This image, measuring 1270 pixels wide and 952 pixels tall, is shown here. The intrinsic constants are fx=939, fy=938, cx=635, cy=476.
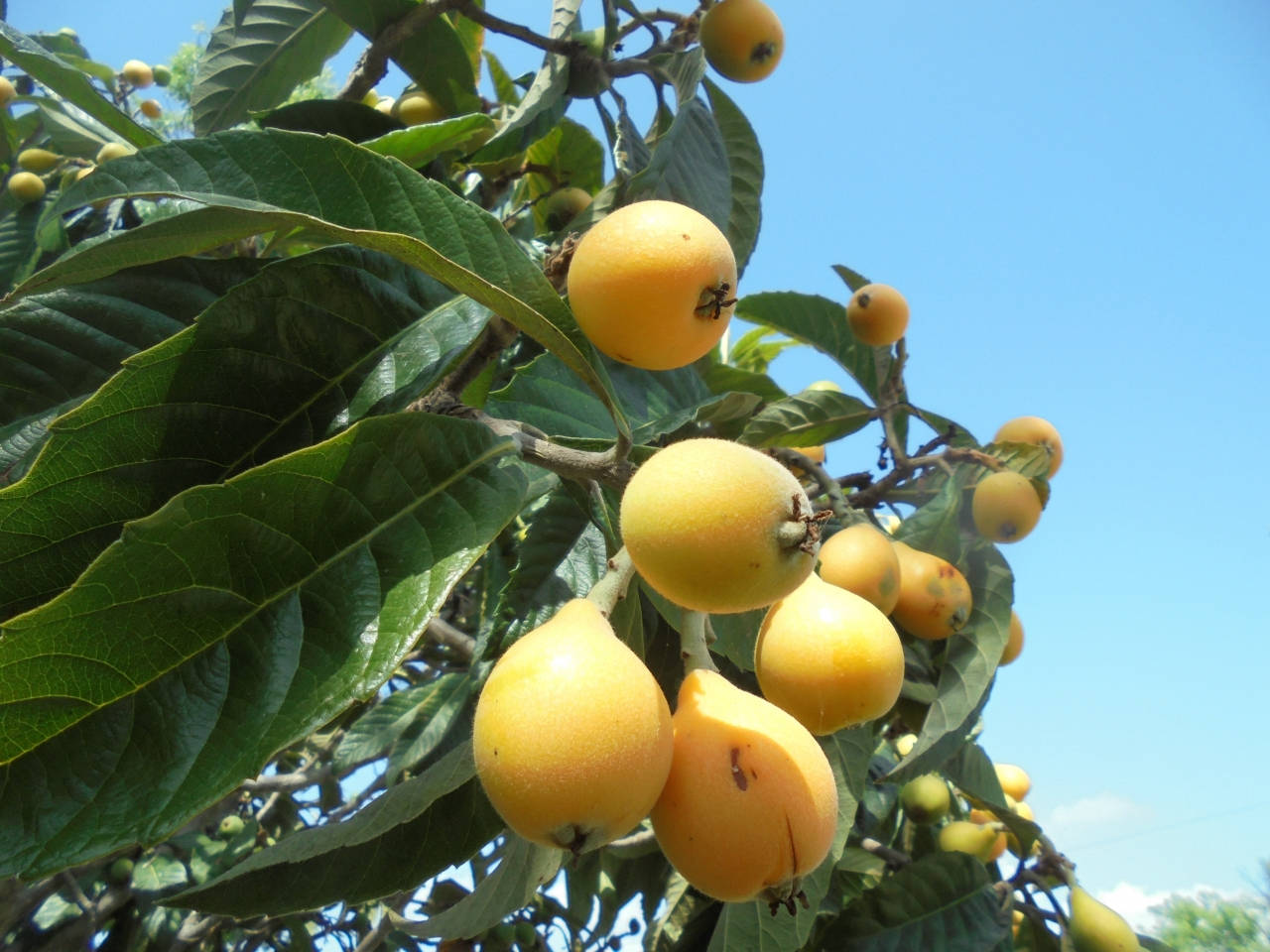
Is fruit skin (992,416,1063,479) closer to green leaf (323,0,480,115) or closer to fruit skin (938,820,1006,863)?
fruit skin (938,820,1006,863)

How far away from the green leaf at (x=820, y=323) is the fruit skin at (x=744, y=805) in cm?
202

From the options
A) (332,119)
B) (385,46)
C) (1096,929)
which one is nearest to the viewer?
(332,119)

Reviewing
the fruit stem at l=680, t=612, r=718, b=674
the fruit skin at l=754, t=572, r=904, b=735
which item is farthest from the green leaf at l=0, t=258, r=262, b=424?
the fruit skin at l=754, t=572, r=904, b=735

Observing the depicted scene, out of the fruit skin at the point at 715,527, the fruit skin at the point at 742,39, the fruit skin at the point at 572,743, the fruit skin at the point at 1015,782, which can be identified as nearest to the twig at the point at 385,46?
the fruit skin at the point at 742,39

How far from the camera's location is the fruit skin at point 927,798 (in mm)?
2824

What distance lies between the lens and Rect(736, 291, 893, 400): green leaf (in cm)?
287

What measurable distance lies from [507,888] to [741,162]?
6.70 ft

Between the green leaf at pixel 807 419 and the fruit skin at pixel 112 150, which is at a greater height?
the fruit skin at pixel 112 150

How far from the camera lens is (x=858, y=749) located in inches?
67.2

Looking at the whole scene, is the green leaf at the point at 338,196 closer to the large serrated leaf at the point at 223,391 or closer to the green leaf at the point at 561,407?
the large serrated leaf at the point at 223,391

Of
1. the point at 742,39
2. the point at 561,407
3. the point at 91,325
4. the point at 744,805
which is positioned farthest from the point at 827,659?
the point at 742,39

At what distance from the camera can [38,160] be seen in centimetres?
363

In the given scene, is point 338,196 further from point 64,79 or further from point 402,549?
point 64,79

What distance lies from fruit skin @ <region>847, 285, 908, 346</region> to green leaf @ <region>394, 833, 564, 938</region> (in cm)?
180
